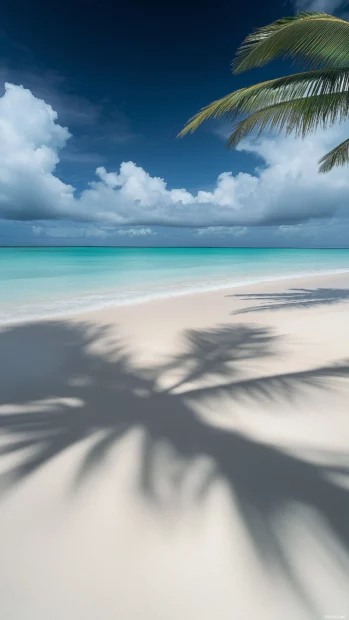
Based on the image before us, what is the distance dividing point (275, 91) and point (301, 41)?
92cm

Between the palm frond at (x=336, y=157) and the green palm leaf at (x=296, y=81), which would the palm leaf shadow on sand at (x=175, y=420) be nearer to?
the green palm leaf at (x=296, y=81)

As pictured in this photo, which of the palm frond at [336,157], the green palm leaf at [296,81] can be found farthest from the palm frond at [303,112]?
the palm frond at [336,157]

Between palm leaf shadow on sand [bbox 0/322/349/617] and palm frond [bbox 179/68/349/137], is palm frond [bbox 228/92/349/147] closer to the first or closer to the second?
palm frond [bbox 179/68/349/137]

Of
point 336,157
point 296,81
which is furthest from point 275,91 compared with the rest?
point 336,157

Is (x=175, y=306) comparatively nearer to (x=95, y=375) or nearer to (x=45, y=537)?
(x=95, y=375)

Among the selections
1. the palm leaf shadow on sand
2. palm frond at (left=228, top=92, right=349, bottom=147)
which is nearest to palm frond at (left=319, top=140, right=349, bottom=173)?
palm frond at (left=228, top=92, right=349, bottom=147)

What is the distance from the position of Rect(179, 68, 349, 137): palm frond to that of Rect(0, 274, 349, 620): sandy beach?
467 cm

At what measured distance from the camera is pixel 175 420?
2793mm

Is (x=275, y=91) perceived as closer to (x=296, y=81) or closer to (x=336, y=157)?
(x=296, y=81)

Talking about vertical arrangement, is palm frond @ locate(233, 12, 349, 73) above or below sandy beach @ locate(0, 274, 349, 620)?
above

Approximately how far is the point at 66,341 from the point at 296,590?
456 cm

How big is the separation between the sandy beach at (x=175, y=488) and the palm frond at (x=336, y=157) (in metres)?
7.13

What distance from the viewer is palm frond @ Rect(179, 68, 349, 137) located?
549 cm

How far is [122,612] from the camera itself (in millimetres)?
1345
